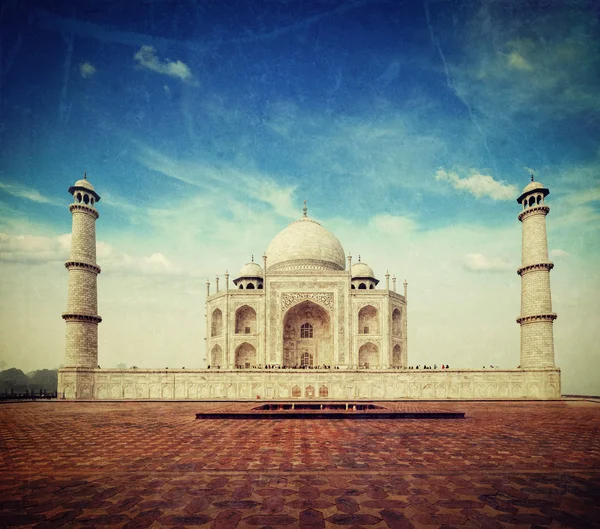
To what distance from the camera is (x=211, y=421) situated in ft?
39.4

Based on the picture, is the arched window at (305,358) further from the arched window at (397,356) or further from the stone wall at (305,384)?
the stone wall at (305,384)

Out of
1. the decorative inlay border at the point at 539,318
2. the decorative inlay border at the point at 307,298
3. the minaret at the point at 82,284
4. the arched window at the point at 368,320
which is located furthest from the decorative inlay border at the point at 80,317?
the decorative inlay border at the point at 539,318

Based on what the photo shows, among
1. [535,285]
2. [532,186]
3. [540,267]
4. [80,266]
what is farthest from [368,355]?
[80,266]

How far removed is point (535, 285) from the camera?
25.6m

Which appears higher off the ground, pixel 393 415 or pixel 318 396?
pixel 393 415

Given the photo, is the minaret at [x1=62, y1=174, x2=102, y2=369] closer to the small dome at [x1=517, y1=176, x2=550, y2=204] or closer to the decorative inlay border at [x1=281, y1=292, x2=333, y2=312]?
the decorative inlay border at [x1=281, y1=292, x2=333, y2=312]

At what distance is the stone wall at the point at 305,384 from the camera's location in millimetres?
23516

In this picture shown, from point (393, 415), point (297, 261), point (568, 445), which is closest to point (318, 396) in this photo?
point (393, 415)

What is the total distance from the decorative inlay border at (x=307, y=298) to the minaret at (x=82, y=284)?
12202 mm

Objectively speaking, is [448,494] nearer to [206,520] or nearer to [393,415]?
[206,520]

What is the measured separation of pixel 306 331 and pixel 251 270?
24.0 feet

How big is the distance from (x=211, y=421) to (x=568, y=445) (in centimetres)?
832

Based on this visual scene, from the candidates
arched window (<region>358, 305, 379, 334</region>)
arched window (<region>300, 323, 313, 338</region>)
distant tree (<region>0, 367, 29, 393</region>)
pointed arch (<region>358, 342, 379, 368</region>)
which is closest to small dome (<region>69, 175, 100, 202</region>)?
arched window (<region>300, 323, 313, 338</region>)

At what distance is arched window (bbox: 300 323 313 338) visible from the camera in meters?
33.6
